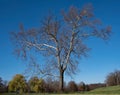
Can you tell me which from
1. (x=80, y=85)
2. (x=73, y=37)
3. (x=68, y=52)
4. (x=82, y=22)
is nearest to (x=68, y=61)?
(x=68, y=52)

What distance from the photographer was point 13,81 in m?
67.6

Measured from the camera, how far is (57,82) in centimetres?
2248

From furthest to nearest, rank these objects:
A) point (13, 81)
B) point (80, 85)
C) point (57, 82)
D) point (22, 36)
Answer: point (80, 85), point (13, 81), point (22, 36), point (57, 82)

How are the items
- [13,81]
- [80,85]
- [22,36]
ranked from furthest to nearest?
[80,85] → [13,81] → [22,36]

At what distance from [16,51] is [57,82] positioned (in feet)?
17.2

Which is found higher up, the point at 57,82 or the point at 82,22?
the point at 82,22

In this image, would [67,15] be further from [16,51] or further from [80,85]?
[80,85]

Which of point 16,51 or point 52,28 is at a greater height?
point 52,28

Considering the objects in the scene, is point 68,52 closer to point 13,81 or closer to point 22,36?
point 22,36

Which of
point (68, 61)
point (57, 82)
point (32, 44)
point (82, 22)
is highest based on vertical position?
point (82, 22)

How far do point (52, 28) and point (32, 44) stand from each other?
8.98ft

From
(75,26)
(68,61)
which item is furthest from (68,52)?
(75,26)

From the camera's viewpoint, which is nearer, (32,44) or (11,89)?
(32,44)

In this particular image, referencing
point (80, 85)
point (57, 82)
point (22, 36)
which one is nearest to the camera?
point (57, 82)
